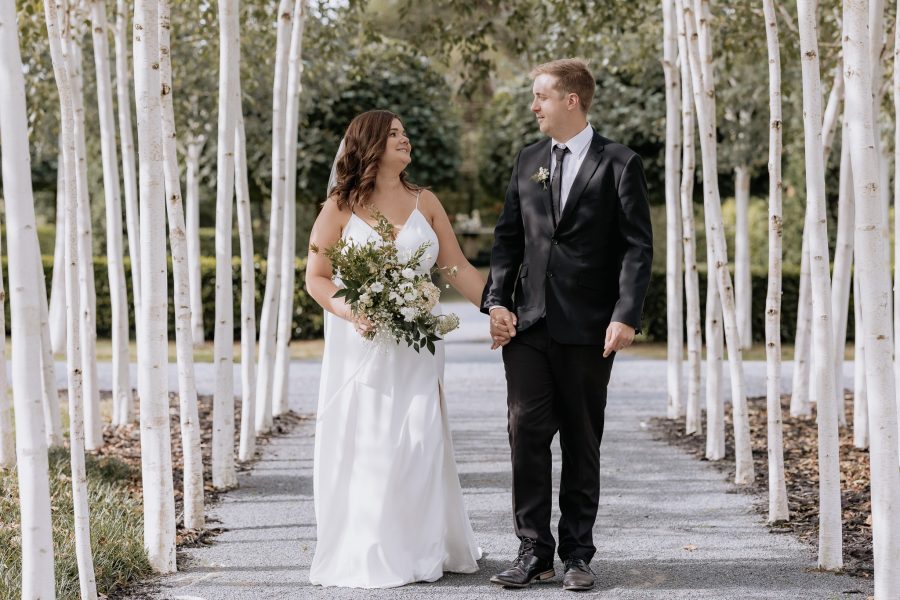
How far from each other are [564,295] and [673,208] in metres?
5.02

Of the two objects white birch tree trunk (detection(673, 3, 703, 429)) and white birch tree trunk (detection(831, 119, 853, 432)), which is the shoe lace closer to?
white birch tree trunk (detection(831, 119, 853, 432))

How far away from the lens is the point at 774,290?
5684mm

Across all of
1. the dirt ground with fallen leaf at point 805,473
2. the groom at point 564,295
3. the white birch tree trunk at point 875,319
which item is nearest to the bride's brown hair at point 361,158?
the groom at point 564,295

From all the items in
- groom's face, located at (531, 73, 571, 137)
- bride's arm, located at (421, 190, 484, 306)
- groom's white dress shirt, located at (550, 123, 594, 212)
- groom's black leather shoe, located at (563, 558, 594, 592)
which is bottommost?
groom's black leather shoe, located at (563, 558, 594, 592)

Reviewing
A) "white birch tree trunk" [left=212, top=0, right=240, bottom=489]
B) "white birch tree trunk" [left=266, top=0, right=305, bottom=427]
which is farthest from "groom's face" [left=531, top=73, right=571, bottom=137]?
"white birch tree trunk" [left=266, top=0, right=305, bottom=427]

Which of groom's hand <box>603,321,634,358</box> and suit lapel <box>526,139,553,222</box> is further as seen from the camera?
suit lapel <box>526,139,553,222</box>

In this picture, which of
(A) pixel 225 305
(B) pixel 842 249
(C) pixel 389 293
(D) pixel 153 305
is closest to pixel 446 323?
(C) pixel 389 293

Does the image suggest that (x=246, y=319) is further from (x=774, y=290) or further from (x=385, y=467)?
(x=774, y=290)

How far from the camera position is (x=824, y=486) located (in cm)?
478

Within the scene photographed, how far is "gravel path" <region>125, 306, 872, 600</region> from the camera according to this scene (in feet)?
15.1

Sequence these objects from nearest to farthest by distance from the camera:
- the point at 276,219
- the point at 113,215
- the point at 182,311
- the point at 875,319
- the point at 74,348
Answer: the point at 875,319, the point at 74,348, the point at 182,311, the point at 276,219, the point at 113,215

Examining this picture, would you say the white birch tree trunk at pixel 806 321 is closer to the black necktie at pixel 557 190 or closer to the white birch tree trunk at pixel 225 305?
the white birch tree trunk at pixel 225 305

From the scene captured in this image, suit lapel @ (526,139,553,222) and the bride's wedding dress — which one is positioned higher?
suit lapel @ (526,139,553,222)

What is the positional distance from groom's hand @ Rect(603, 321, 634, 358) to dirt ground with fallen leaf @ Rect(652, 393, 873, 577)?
4.75 ft
